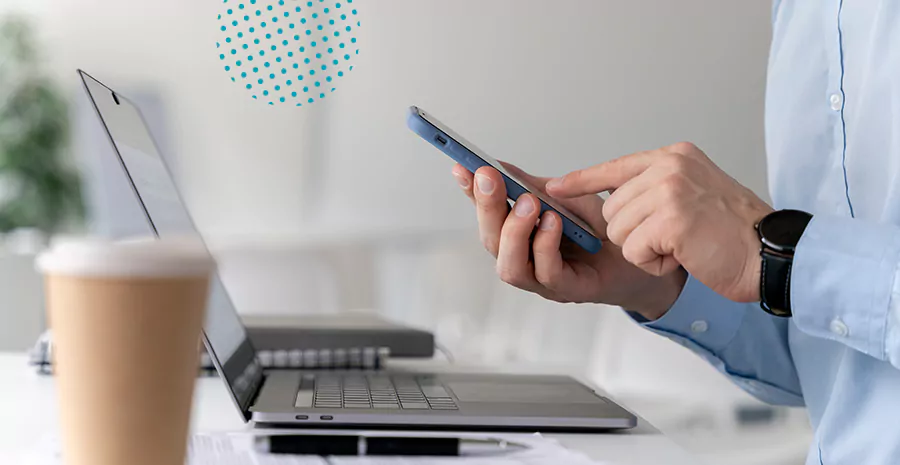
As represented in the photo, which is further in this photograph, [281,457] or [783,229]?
[783,229]

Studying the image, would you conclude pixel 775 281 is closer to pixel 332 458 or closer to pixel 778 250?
pixel 778 250

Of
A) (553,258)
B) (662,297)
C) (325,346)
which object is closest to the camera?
(553,258)

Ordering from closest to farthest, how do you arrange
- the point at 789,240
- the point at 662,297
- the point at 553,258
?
1. the point at 789,240
2. the point at 553,258
3. the point at 662,297

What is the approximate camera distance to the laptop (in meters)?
0.58

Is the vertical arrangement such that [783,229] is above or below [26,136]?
above

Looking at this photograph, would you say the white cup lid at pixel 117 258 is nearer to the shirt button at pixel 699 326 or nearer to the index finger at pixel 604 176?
the index finger at pixel 604 176

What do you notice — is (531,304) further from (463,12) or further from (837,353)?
(837,353)

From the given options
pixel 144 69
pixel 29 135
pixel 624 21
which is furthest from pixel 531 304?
pixel 29 135

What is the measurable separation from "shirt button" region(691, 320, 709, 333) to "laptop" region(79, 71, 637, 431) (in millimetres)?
129

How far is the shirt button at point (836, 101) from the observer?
79cm

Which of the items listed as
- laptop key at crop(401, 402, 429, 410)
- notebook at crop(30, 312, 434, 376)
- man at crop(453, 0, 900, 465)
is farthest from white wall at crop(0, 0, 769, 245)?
laptop key at crop(401, 402, 429, 410)

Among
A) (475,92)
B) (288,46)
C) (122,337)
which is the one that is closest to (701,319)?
(122,337)

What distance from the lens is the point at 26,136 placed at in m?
2.96

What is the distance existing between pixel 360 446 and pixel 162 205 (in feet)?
0.77
